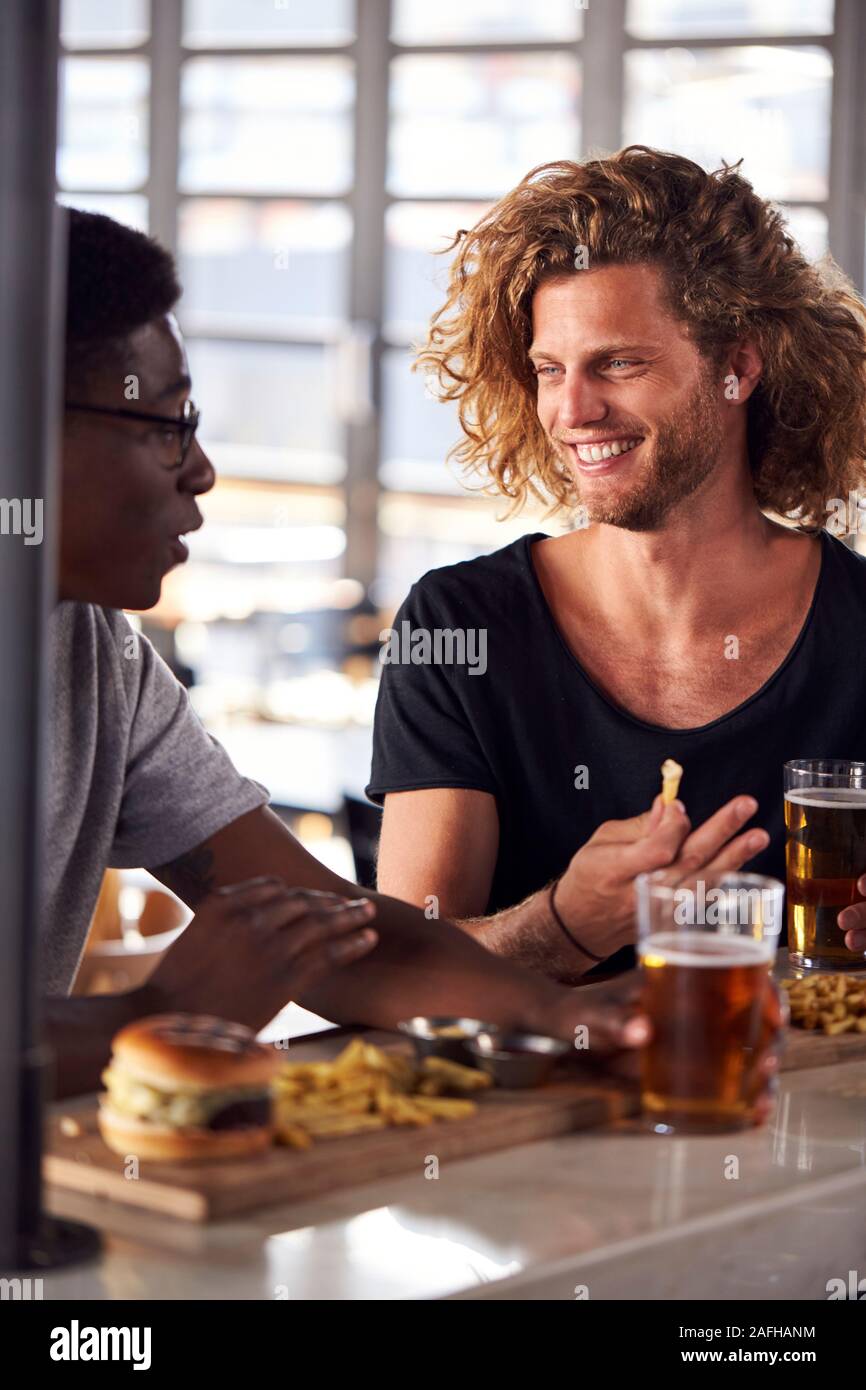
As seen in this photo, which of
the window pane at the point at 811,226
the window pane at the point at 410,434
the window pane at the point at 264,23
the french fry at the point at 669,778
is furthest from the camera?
the window pane at the point at 410,434

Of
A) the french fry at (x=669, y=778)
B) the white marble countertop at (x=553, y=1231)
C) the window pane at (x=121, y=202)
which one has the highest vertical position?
the window pane at (x=121, y=202)

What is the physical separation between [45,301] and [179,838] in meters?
1.01

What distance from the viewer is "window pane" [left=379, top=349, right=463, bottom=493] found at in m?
6.54

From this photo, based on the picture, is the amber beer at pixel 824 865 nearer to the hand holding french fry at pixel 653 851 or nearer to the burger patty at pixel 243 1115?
the hand holding french fry at pixel 653 851

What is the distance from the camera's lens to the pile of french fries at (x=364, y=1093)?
50.3 inches

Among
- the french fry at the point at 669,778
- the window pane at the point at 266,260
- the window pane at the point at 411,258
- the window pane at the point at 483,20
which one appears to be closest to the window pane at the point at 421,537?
the window pane at the point at 411,258

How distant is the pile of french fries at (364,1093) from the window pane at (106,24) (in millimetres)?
6015

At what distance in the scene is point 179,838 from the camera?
191cm

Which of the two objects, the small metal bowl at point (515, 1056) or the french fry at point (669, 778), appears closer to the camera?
the small metal bowl at point (515, 1056)

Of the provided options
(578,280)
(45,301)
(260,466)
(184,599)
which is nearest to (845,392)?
(578,280)

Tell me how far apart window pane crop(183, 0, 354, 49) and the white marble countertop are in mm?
5778

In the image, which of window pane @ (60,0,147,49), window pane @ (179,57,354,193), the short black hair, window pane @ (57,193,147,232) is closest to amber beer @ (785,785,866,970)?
the short black hair

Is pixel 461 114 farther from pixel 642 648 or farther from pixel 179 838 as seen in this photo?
pixel 179 838

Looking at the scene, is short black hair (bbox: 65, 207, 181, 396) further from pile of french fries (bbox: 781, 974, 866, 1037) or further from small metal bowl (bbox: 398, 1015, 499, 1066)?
pile of french fries (bbox: 781, 974, 866, 1037)
